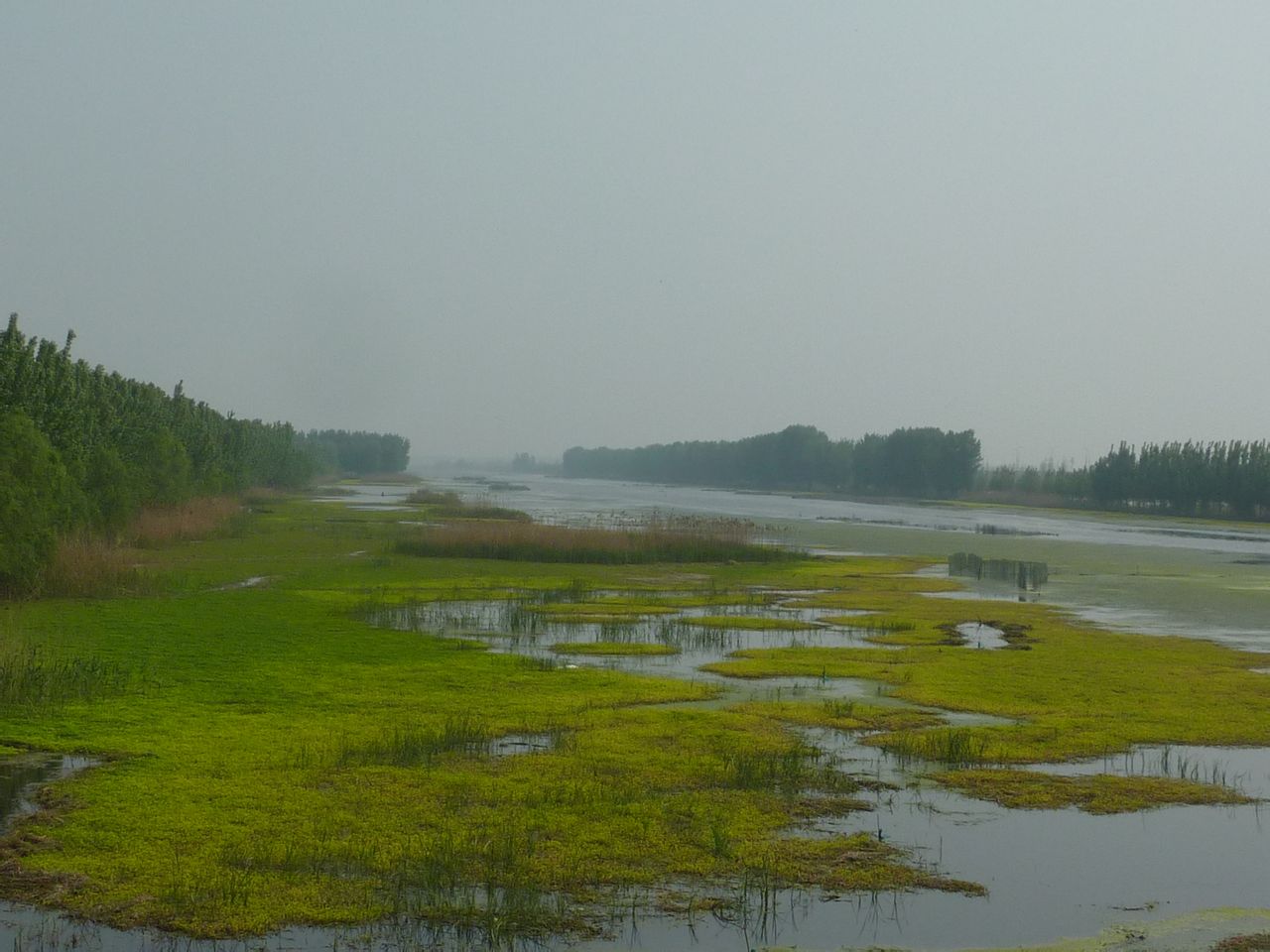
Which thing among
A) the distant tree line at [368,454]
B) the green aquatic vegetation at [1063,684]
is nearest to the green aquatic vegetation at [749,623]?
the green aquatic vegetation at [1063,684]

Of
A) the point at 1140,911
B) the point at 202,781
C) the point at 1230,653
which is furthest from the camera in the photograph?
the point at 1230,653

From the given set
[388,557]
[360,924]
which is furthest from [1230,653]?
[388,557]

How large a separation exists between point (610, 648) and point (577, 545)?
1777cm

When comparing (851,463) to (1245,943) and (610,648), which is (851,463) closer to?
(610,648)

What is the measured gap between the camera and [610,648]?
1866 cm

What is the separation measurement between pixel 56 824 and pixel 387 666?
7427mm

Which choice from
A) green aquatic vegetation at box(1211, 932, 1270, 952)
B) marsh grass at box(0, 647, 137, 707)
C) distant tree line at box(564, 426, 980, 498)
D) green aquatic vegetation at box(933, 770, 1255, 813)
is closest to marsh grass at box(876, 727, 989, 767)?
green aquatic vegetation at box(933, 770, 1255, 813)

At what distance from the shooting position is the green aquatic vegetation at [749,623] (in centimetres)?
2162

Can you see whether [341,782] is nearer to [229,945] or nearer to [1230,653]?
[229,945]

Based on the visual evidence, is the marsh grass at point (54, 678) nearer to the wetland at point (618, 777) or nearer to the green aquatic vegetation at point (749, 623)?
the wetland at point (618, 777)

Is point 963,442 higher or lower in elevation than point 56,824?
higher

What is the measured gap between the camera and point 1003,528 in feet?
214

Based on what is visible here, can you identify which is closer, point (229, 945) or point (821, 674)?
point (229, 945)

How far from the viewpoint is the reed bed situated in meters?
35.7
